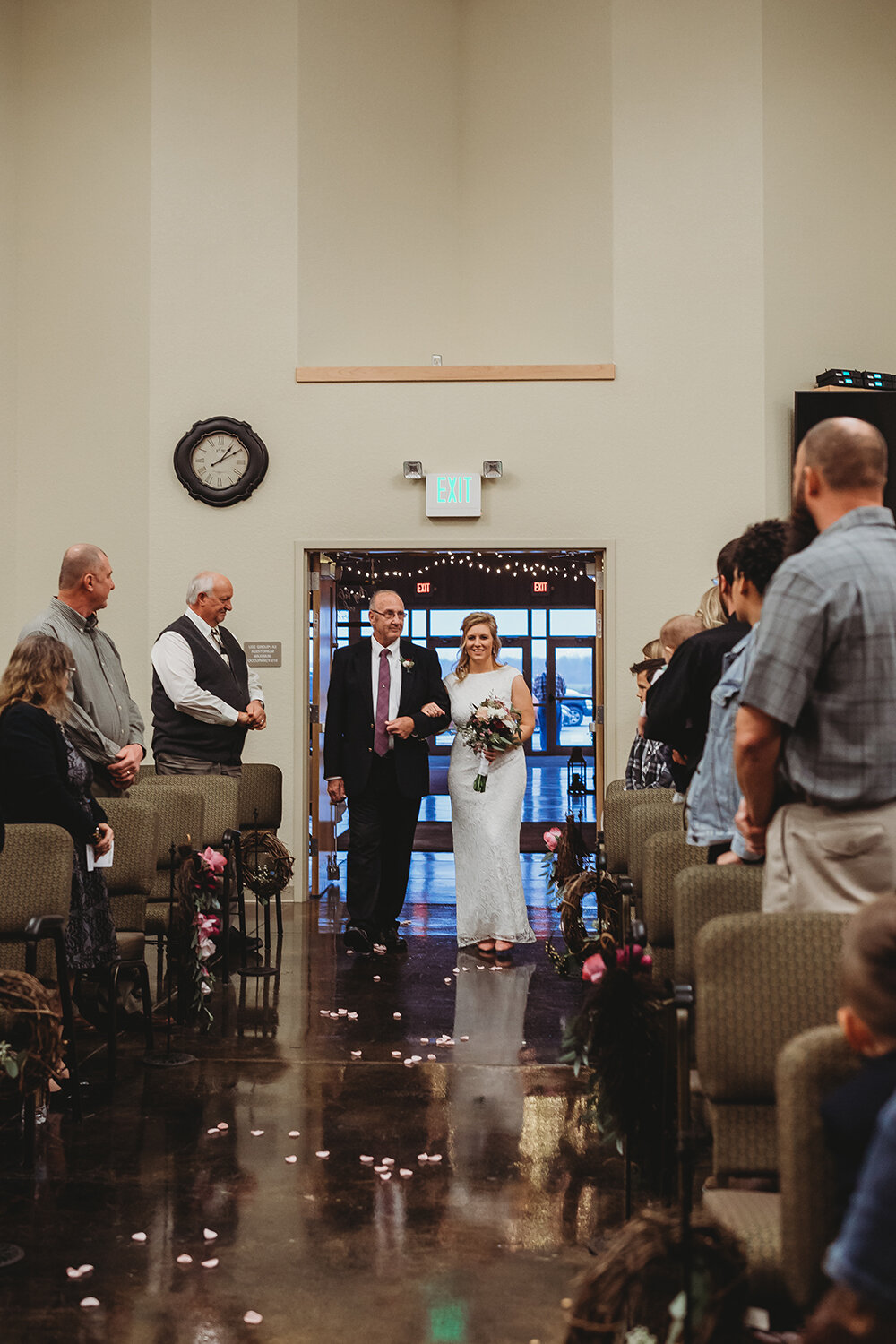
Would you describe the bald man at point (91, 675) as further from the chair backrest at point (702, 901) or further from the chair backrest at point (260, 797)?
the chair backrest at point (702, 901)

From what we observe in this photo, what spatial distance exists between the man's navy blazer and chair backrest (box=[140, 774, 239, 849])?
88 cm

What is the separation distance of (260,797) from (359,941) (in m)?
1.00

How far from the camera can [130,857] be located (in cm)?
447

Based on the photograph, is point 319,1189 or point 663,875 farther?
point 663,875

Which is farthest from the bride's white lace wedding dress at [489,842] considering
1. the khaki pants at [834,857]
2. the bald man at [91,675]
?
the khaki pants at [834,857]

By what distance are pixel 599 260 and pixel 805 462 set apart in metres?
6.26

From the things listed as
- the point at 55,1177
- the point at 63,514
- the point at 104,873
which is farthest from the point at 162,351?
the point at 55,1177

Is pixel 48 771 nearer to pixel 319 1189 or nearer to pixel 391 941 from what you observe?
pixel 319 1189

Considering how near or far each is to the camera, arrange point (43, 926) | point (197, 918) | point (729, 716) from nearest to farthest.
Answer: point (729, 716) → point (43, 926) → point (197, 918)

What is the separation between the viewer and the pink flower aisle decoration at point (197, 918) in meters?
4.68

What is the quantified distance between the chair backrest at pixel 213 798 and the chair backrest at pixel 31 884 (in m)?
1.83

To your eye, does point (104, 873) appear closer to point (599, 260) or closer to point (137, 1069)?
point (137, 1069)

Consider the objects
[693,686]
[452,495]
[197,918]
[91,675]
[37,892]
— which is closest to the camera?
[693,686]

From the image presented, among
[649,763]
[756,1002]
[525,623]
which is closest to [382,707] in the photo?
[649,763]
